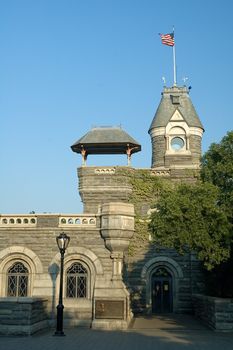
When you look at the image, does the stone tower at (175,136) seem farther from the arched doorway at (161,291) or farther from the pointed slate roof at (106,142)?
the arched doorway at (161,291)

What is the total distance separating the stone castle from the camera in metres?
17.6

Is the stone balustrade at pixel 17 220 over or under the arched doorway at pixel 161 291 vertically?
over

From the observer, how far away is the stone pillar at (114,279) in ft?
57.3

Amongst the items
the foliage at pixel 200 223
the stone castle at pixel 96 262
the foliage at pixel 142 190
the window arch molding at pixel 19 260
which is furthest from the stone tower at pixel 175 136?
the foliage at pixel 200 223

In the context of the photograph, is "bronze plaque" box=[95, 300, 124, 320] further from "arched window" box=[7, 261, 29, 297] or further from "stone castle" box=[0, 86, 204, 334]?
"arched window" box=[7, 261, 29, 297]

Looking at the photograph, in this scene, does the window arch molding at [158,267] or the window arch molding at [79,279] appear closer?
the window arch molding at [79,279]

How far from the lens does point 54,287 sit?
18.5m

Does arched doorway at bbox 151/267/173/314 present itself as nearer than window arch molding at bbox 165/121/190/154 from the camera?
Yes

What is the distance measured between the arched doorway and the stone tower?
7419 millimetres

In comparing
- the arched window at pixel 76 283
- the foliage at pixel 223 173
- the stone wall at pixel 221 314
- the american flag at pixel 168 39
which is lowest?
the stone wall at pixel 221 314

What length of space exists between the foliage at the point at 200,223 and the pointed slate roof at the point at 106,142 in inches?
451

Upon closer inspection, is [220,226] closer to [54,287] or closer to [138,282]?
[54,287]

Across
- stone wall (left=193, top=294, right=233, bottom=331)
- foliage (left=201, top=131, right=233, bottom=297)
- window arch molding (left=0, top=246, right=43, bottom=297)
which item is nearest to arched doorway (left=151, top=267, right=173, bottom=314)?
foliage (left=201, top=131, right=233, bottom=297)

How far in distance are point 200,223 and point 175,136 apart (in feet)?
52.5
